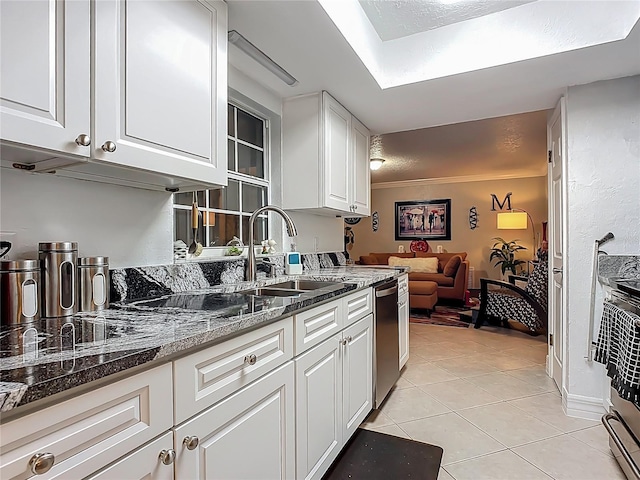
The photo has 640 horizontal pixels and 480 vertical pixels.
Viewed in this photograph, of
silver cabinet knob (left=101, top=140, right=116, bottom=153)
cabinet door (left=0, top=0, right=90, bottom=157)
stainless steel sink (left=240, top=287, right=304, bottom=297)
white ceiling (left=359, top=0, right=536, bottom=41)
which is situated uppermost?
white ceiling (left=359, top=0, right=536, bottom=41)

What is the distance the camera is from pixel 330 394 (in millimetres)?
1626

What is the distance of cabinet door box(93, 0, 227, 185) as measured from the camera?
1043 millimetres

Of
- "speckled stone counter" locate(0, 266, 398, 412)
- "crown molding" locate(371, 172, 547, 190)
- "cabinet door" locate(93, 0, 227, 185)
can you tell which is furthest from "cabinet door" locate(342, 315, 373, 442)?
"crown molding" locate(371, 172, 547, 190)

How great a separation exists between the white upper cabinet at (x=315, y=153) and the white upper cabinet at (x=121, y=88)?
1.03m

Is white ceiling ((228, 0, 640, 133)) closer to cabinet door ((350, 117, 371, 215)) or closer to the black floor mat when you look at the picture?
cabinet door ((350, 117, 371, 215))

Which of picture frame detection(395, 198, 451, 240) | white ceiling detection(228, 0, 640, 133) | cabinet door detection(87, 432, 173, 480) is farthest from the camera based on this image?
picture frame detection(395, 198, 451, 240)

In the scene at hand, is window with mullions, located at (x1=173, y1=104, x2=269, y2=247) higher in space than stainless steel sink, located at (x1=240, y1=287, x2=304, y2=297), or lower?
higher

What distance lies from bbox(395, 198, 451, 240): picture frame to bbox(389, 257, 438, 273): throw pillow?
4.32ft

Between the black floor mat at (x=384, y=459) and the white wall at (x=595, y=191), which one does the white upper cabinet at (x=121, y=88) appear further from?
the white wall at (x=595, y=191)

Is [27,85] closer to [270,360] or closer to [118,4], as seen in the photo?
[118,4]

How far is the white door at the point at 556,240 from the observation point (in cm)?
249

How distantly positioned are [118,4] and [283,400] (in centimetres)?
137

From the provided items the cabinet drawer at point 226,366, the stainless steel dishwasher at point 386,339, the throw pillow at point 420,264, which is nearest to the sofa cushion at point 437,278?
the throw pillow at point 420,264

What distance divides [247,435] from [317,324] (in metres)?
0.53
